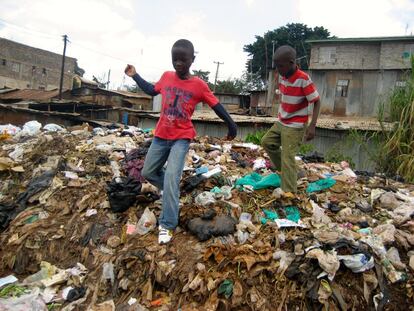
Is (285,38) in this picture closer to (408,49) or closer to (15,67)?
(408,49)

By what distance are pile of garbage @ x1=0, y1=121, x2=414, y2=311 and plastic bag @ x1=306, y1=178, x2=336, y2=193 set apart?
1 cm

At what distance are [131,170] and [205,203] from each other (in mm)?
1464

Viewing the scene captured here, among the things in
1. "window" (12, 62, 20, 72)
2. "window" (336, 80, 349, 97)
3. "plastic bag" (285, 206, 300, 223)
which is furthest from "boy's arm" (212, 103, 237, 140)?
"window" (12, 62, 20, 72)

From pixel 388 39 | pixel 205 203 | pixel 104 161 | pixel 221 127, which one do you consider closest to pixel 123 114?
pixel 221 127

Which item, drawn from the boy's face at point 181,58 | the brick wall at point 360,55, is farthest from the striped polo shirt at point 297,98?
the brick wall at point 360,55

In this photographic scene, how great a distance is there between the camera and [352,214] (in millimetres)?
3471

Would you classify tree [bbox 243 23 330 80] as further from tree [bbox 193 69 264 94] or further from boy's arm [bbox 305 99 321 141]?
boy's arm [bbox 305 99 321 141]

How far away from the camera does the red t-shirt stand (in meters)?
2.90

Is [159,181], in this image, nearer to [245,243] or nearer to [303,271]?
[245,243]

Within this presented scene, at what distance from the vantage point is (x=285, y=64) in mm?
3178

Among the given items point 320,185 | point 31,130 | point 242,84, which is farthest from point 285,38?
point 320,185

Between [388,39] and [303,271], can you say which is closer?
[303,271]

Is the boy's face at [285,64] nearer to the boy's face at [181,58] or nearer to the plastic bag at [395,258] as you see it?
the boy's face at [181,58]

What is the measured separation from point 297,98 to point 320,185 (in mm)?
1247
